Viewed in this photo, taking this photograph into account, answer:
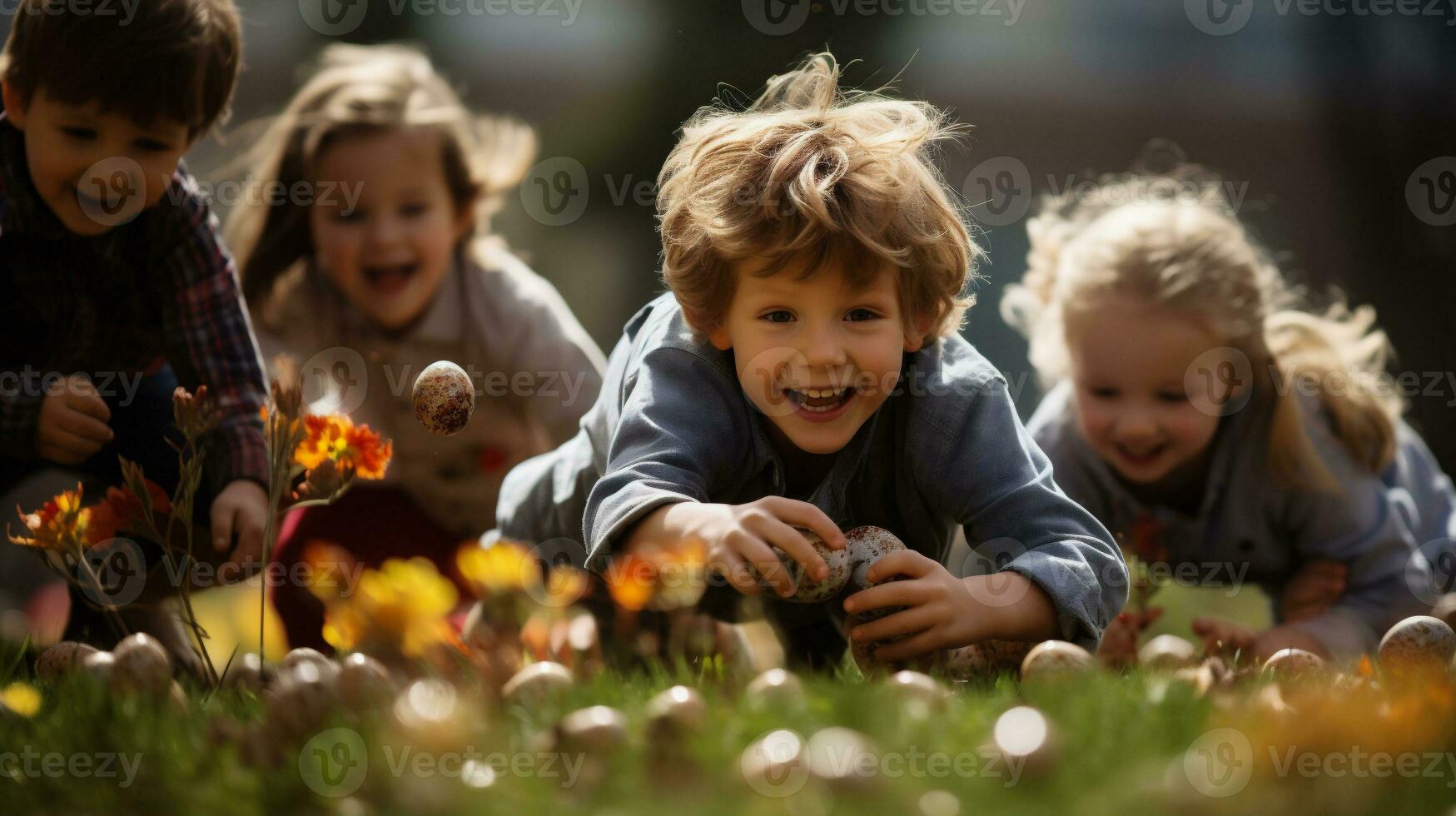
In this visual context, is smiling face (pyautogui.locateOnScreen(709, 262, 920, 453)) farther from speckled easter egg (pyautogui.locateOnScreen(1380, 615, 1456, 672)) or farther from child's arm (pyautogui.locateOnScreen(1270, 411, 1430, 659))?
child's arm (pyautogui.locateOnScreen(1270, 411, 1430, 659))

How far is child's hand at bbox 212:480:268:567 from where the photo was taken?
2.25 meters

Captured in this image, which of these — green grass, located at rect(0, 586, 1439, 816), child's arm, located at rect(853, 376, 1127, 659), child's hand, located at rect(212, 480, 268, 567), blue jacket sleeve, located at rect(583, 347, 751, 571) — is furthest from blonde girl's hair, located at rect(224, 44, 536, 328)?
green grass, located at rect(0, 586, 1439, 816)

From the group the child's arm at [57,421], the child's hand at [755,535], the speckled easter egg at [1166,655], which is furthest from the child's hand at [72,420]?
the speckled easter egg at [1166,655]

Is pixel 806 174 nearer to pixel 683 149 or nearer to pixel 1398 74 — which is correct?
pixel 683 149

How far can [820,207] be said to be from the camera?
191 cm

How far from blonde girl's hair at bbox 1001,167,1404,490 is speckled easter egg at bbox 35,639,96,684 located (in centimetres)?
210

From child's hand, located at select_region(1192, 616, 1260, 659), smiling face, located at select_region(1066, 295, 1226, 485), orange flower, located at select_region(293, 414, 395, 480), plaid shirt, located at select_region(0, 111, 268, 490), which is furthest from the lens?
smiling face, located at select_region(1066, 295, 1226, 485)

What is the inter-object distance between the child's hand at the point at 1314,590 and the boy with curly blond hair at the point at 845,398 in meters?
1.22

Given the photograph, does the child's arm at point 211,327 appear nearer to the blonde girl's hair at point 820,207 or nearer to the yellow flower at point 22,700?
the yellow flower at point 22,700

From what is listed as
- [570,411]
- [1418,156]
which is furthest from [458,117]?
[1418,156]

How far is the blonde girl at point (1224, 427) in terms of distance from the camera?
2.89 metres

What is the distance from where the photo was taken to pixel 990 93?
555cm

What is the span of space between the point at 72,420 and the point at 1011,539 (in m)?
1.58

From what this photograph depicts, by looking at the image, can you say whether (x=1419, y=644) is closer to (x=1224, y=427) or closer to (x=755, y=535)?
(x=755, y=535)
